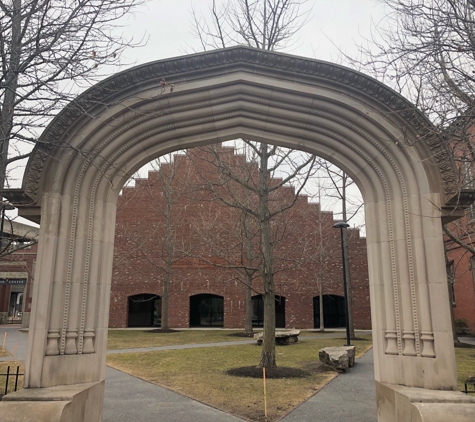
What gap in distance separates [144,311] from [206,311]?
449 centimetres

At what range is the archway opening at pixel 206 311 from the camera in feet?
96.6

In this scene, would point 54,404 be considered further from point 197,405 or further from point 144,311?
point 144,311

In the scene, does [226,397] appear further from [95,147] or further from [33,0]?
[33,0]

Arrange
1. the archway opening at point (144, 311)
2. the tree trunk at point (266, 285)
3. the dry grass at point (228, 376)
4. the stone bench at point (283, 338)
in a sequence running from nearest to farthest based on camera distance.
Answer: the dry grass at point (228, 376), the tree trunk at point (266, 285), the stone bench at point (283, 338), the archway opening at point (144, 311)

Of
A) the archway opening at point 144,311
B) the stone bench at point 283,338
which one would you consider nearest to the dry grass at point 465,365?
the stone bench at point 283,338

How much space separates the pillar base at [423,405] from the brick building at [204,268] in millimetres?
21490

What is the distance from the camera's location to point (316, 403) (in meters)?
8.27

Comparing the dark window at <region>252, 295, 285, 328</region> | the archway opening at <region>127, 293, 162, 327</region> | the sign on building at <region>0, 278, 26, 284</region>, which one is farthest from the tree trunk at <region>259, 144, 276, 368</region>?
the sign on building at <region>0, 278, 26, 284</region>

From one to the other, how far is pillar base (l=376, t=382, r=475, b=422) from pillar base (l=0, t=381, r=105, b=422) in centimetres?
405

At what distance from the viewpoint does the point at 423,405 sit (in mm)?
4859

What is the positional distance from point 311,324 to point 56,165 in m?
24.6

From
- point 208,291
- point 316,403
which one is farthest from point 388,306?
point 208,291

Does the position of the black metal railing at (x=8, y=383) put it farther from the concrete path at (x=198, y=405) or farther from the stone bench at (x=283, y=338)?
the stone bench at (x=283, y=338)

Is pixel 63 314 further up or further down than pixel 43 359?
further up
